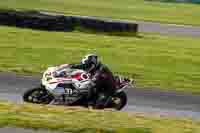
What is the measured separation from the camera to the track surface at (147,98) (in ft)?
47.6

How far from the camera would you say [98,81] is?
13.5 meters

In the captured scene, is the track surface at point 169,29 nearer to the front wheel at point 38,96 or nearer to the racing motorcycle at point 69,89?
the racing motorcycle at point 69,89

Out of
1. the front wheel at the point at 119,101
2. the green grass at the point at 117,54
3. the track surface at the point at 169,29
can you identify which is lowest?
the track surface at the point at 169,29

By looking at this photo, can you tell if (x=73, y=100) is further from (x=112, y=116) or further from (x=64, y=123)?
(x=64, y=123)

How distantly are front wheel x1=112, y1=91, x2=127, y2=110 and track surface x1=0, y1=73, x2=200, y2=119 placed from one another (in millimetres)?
578

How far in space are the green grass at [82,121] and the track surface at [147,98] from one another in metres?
3.73

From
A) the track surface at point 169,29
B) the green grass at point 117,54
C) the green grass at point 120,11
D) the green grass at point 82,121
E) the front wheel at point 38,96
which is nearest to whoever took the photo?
the green grass at point 82,121

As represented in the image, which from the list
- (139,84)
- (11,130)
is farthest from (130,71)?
(11,130)

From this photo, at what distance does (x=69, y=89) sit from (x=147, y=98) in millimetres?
3077

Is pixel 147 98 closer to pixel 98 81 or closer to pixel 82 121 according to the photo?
pixel 98 81

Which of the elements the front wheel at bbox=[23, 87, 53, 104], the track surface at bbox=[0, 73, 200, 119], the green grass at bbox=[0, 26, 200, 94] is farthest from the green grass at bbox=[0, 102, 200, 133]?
the green grass at bbox=[0, 26, 200, 94]

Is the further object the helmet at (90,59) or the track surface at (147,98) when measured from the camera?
the track surface at (147,98)

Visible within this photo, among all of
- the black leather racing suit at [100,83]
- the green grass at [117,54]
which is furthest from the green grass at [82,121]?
the green grass at [117,54]

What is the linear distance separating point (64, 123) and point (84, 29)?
2380 cm
